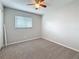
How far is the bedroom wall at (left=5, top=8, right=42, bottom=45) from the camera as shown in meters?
4.22

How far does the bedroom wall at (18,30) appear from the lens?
422 cm

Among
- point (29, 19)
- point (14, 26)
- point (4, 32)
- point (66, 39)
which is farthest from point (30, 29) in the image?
point (66, 39)

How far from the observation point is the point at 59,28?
4621 mm

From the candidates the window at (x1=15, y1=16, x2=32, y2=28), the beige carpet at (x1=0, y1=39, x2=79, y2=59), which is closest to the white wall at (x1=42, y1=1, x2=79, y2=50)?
the beige carpet at (x1=0, y1=39, x2=79, y2=59)

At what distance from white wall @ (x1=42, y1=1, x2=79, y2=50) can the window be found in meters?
1.38

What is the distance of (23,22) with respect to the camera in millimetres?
5086

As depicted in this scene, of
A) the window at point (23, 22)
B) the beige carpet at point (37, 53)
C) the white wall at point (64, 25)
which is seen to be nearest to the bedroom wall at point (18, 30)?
the window at point (23, 22)

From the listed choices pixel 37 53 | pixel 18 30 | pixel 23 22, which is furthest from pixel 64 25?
pixel 18 30

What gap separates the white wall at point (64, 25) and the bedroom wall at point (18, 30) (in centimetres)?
89

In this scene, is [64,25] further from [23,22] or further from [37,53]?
[23,22]

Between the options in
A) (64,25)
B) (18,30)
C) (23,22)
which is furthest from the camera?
(23,22)

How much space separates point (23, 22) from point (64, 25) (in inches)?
110

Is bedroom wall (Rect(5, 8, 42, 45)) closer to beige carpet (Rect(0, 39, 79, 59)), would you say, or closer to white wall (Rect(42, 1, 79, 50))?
white wall (Rect(42, 1, 79, 50))

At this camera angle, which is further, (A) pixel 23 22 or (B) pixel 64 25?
(A) pixel 23 22
